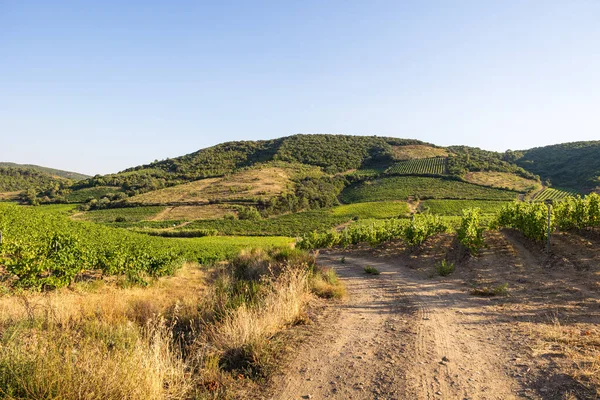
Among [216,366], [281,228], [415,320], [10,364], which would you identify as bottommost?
[281,228]

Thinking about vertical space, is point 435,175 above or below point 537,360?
above

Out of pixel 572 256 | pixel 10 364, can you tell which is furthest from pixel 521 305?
pixel 10 364

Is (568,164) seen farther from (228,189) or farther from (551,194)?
(228,189)

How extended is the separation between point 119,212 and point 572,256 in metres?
90.6

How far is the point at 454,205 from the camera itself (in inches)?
2648

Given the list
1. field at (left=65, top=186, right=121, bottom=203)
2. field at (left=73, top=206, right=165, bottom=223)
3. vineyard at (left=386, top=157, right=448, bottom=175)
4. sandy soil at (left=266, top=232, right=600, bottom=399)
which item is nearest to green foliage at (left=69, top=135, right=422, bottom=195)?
field at (left=65, top=186, right=121, bottom=203)

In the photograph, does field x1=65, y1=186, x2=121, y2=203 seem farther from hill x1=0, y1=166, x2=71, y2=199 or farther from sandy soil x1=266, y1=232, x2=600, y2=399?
sandy soil x1=266, y1=232, x2=600, y2=399

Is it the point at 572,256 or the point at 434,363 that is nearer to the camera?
the point at 434,363

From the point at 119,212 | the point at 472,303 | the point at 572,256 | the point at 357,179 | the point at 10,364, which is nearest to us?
the point at 10,364

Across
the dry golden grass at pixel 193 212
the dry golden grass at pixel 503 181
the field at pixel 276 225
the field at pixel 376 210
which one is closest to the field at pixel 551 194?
the dry golden grass at pixel 503 181

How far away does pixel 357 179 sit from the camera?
109625mm

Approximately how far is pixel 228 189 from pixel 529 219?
88683mm

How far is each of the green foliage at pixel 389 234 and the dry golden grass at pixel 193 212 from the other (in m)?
45.7

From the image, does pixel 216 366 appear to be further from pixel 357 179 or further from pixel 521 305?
pixel 357 179
